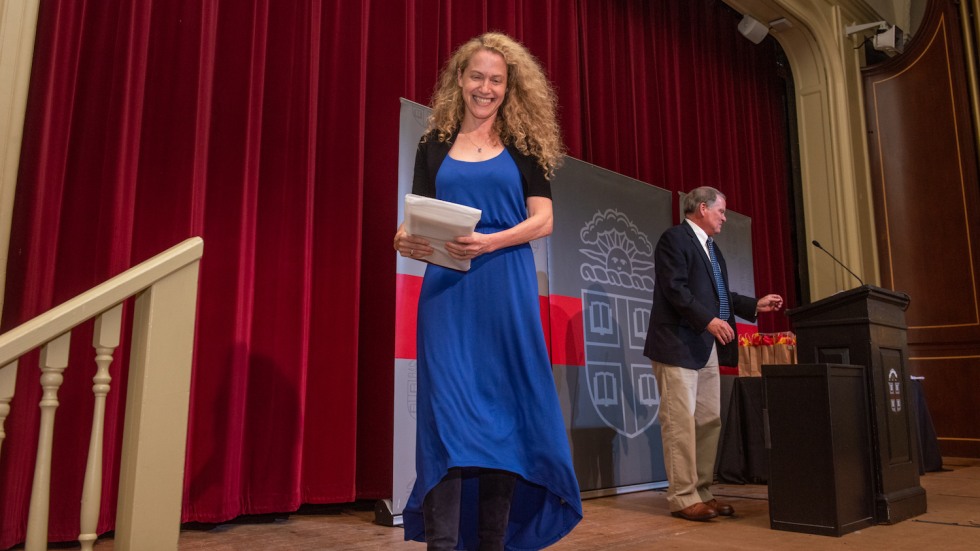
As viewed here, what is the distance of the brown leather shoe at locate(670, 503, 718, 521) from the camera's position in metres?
2.91

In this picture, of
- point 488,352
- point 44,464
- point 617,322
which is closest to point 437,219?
point 488,352

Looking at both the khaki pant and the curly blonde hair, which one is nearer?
Result: the curly blonde hair

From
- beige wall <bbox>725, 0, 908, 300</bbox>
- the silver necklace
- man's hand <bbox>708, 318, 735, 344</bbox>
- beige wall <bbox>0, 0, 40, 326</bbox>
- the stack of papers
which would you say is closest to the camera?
the stack of papers

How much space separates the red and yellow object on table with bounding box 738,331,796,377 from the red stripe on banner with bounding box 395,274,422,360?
2.56m

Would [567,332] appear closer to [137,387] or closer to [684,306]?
[684,306]

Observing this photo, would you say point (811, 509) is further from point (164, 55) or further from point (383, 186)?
point (164, 55)

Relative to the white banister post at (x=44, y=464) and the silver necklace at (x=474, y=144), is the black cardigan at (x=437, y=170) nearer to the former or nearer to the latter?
the silver necklace at (x=474, y=144)

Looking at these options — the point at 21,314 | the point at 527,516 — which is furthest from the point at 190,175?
the point at 527,516

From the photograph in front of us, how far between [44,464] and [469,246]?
2.97ft

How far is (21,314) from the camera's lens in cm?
245

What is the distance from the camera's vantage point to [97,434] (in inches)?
58.4

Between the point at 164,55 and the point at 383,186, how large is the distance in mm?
1072

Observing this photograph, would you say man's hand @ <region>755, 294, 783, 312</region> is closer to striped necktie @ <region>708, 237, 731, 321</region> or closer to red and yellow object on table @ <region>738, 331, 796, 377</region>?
striped necktie @ <region>708, 237, 731, 321</region>

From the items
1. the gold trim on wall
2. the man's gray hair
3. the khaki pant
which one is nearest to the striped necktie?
the man's gray hair
